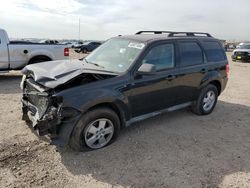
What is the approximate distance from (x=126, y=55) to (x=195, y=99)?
2014 mm

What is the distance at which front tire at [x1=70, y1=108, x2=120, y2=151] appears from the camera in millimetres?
3518

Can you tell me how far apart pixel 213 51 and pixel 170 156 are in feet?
9.74

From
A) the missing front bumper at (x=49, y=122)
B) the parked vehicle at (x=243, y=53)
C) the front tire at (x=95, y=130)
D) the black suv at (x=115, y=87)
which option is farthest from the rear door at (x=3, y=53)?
the parked vehicle at (x=243, y=53)

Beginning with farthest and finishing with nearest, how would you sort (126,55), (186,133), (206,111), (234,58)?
(234,58), (206,111), (186,133), (126,55)

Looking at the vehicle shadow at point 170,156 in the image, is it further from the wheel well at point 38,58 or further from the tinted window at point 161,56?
the wheel well at point 38,58

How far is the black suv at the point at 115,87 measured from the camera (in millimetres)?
3395

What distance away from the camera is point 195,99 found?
528cm

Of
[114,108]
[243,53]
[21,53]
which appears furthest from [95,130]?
[243,53]

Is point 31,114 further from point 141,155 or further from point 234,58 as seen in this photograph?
point 234,58

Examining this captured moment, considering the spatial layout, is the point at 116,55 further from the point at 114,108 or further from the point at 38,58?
the point at 38,58

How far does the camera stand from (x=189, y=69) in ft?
15.8

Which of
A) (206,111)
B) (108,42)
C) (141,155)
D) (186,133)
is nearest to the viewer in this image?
(141,155)

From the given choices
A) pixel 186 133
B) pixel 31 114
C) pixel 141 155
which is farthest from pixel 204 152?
pixel 31 114

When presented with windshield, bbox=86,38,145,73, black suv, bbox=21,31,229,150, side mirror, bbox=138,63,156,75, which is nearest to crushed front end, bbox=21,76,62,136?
black suv, bbox=21,31,229,150
